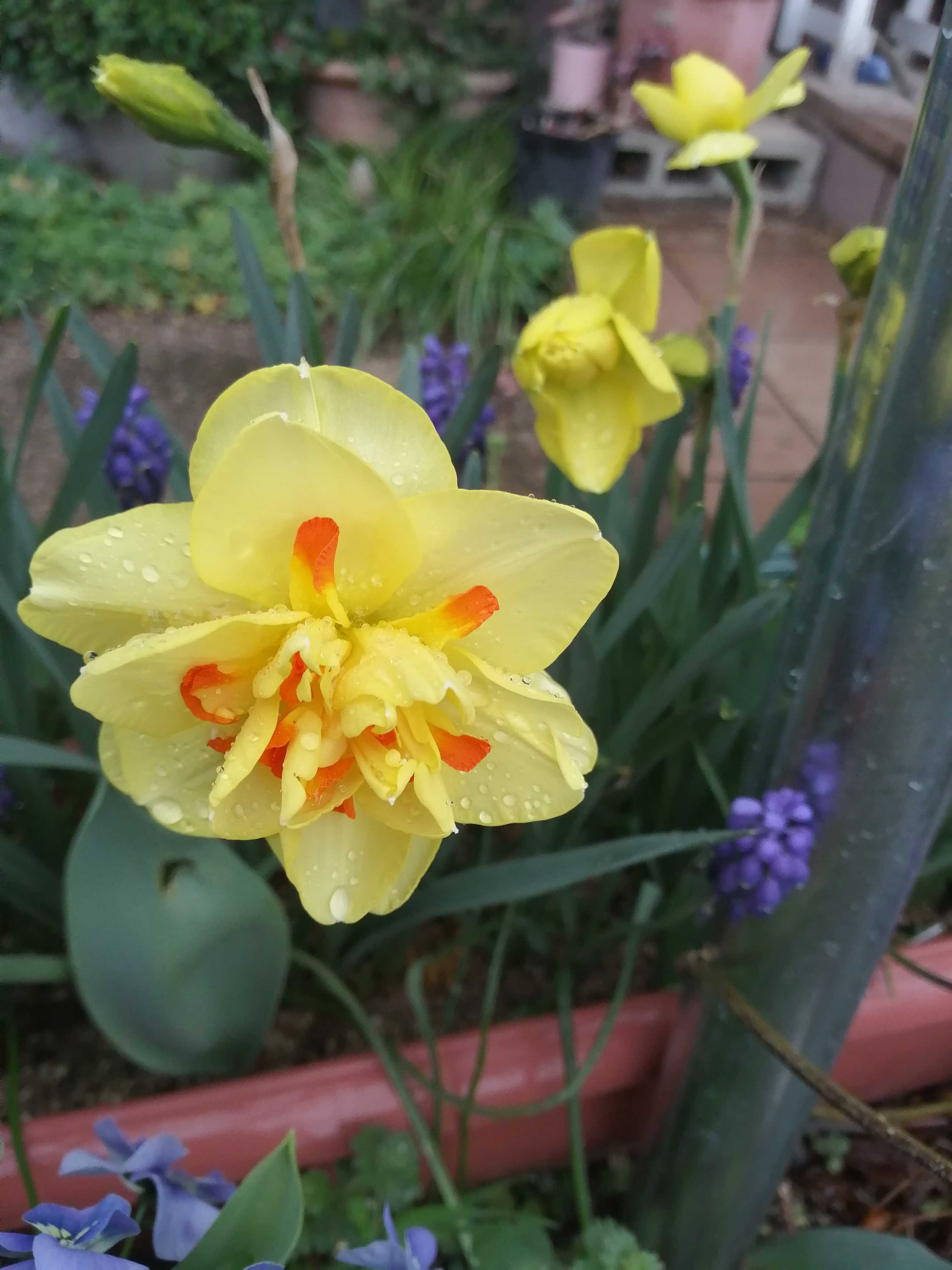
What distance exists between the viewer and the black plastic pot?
8.16 feet

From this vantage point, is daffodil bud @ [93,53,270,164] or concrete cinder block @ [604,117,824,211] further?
concrete cinder block @ [604,117,824,211]

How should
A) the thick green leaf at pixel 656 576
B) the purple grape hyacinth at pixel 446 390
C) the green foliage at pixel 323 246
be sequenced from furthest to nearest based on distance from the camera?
the green foliage at pixel 323 246 → the purple grape hyacinth at pixel 446 390 → the thick green leaf at pixel 656 576

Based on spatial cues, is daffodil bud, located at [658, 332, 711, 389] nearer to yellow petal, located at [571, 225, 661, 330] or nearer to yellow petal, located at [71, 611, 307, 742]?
yellow petal, located at [571, 225, 661, 330]

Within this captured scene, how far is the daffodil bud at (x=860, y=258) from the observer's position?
1.94 ft

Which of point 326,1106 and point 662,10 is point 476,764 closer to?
point 326,1106

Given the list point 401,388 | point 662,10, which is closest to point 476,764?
point 401,388

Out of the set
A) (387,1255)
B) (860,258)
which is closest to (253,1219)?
(387,1255)

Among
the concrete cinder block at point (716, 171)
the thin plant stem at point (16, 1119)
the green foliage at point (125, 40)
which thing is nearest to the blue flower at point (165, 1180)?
the thin plant stem at point (16, 1119)

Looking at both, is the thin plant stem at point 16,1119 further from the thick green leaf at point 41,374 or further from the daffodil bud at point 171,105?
the daffodil bud at point 171,105

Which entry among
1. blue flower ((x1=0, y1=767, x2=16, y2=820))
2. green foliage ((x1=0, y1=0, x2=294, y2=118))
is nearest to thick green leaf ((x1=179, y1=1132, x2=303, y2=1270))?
blue flower ((x1=0, y1=767, x2=16, y2=820))

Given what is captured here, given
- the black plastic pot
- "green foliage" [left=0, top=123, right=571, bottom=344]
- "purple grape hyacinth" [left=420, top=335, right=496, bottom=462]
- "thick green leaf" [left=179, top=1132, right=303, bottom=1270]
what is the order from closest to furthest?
"thick green leaf" [left=179, top=1132, right=303, bottom=1270]
"purple grape hyacinth" [left=420, top=335, right=496, bottom=462]
"green foliage" [left=0, top=123, right=571, bottom=344]
the black plastic pot

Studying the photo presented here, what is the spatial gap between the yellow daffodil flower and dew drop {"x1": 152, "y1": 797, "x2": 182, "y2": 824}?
54 cm

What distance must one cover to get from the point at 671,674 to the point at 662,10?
288 cm

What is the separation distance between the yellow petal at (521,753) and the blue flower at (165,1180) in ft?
0.95
